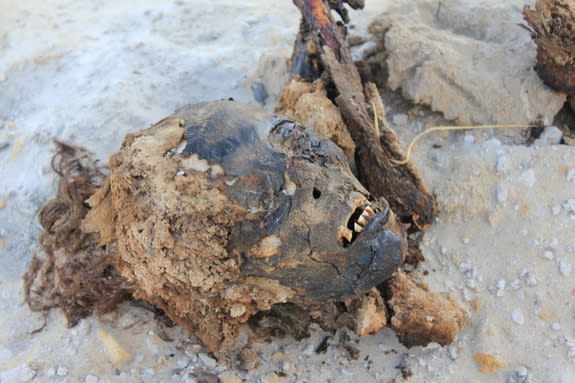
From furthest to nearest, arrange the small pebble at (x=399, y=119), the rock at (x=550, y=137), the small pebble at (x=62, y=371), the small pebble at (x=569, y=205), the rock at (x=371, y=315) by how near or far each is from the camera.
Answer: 1. the small pebble at (x=399, y=119)
2. the rock at (x=550, y=137)
3. the small pebble at (x=569, y=205)
4. the small pebble at (x=62, y=371)
5. the rock at (x=371, y=315)

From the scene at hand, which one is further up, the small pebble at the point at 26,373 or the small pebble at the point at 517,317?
the small pebble at the point at 517,317

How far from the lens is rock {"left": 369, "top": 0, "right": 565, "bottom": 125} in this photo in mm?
3236

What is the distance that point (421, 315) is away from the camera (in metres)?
2.40

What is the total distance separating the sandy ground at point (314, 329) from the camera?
8.14 feet

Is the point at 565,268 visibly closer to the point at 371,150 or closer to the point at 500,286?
the point at 500,286

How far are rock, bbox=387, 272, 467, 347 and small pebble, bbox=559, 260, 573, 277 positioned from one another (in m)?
0.53

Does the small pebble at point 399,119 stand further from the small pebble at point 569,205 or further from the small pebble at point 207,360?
the small pebble at point 207,360

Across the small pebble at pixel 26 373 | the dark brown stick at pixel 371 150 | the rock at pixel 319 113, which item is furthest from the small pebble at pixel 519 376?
the small pebble at pixel 26 373

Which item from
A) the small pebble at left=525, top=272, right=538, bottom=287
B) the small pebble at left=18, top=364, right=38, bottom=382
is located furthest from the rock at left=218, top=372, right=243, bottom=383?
the small pebble at left=525, top=272, right=538, bottom=287

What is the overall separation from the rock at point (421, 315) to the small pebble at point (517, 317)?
0.23 metres

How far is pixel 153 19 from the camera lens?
4719mm

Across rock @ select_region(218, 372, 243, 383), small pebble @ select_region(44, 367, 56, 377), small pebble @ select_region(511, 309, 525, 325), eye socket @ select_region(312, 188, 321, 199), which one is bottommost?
rock @ select_region(218, 372, 243, 383)

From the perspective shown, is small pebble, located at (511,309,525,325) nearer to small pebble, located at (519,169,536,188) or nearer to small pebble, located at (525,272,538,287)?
small pebble, located at (525,272,538,287)

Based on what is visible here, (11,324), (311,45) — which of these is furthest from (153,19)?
(11,324)
